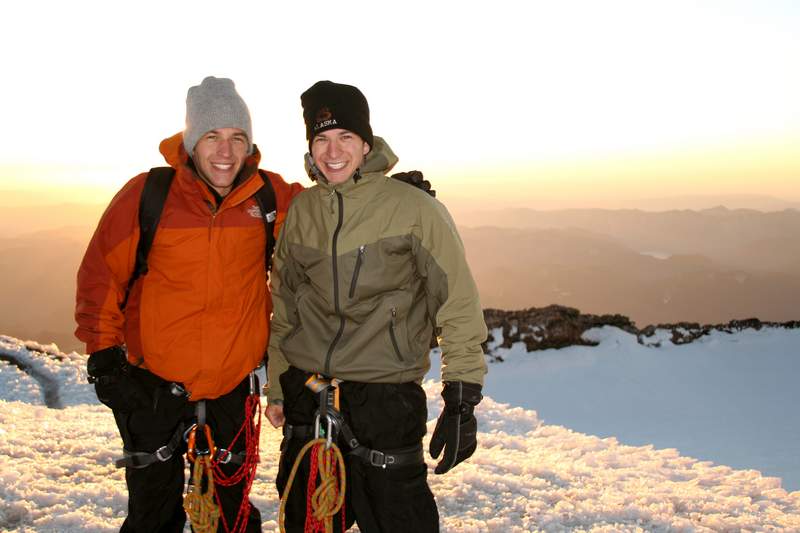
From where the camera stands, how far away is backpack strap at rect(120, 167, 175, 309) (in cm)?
386

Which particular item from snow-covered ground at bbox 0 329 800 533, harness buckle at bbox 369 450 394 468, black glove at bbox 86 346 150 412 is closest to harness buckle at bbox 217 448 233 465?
black glove at bbox 86 346 150 412

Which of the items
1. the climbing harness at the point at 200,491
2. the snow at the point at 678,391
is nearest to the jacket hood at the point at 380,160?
the climbing harness at the point at 200,491

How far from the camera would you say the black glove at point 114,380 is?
3.93 m

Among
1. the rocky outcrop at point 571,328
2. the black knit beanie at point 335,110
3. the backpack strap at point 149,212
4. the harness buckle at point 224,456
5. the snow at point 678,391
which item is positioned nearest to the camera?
the black knit beanie at point 335,110

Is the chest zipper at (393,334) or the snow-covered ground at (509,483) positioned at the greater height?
the chest zipper at (393,334)

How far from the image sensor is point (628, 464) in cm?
863

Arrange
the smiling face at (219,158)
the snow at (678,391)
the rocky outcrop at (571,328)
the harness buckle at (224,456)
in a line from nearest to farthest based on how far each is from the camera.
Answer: the smiling face at (219,158) < the harness buckle at (224,456) < the snow at (678,391) < the rocky outcrop at (571,328)

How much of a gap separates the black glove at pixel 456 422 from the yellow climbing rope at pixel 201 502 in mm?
1735

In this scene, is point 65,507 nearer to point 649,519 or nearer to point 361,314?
point 361,314

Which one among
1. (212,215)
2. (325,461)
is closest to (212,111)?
(212,215)

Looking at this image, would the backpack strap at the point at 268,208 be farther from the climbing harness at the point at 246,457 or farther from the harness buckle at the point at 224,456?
the harness buckle at the point at 224,456

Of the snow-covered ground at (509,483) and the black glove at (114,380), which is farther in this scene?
the snow-covered ground at (509,483)

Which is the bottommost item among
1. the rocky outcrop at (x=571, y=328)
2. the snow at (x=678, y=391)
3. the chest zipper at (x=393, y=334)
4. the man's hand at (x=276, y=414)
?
the snow at (x=678, y=391)

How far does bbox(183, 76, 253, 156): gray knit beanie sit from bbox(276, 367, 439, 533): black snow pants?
185 cm
